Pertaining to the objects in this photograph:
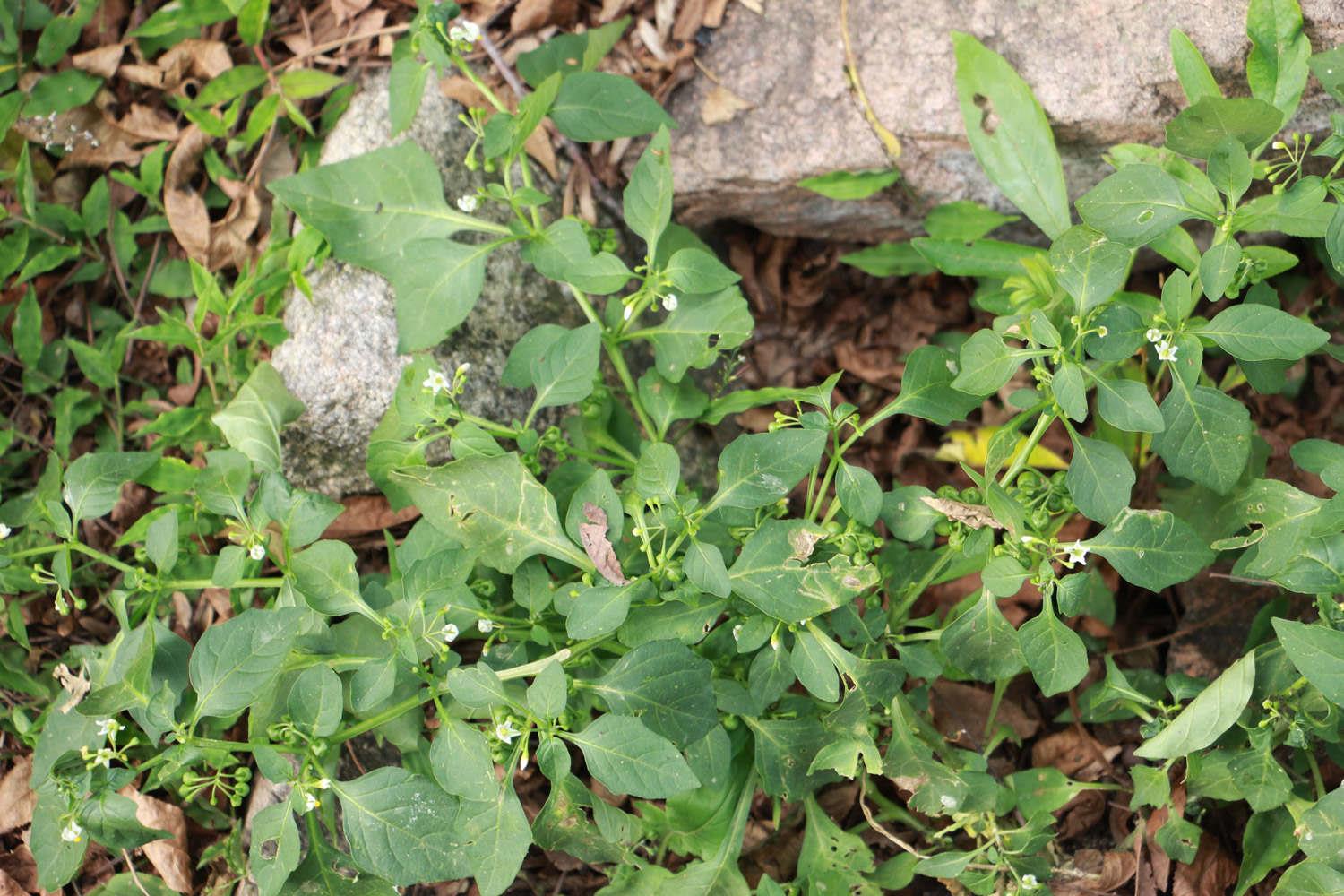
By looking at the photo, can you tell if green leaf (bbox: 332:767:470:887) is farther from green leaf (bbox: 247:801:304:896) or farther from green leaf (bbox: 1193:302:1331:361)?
green leaf (bbox: 1193:302:1331:361)

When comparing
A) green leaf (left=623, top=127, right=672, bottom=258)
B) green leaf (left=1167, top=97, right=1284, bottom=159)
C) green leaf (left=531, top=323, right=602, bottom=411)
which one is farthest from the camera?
green leaf (left=623, top=127, right=672, bottom=258)

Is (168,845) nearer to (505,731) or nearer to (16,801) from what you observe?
(16,801)

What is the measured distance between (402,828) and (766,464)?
3.91ft

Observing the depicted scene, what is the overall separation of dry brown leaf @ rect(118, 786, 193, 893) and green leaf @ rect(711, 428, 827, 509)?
6.50 feet

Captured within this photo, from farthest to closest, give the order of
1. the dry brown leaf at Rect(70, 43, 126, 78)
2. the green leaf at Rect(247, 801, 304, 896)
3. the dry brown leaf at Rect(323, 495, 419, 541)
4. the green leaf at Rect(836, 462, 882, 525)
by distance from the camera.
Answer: the dry brown leaf at Rect(70, 43, 126, 78) → the dry brown leaf at Rect(323, 495, 419, 541) → the green leaf at Rect(836, 462, 882, 525) → the green leaf at Rect(247, 801, 304, 896)

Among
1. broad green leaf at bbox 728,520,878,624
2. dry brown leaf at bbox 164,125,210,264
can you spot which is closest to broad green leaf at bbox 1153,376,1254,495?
broad green leaf at bbox 728,520,878,624

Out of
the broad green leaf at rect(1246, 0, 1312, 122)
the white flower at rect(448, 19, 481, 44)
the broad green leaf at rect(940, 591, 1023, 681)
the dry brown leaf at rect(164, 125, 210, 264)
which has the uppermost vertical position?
the broad green leaf at rect(1246, 0, 1312, 122)

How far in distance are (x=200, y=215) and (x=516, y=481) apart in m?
1.95

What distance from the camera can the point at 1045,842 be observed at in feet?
9.14

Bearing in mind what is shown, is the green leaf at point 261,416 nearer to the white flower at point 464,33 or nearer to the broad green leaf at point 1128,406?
the white flower at point 464,33

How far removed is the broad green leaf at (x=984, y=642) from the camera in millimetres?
2627

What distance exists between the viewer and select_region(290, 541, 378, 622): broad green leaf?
260 cm

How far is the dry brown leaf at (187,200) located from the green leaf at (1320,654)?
3522 mm

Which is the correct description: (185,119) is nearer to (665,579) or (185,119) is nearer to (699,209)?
(699,209)
